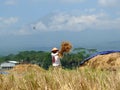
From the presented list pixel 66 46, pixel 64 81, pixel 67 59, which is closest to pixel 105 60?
pixel 66 46

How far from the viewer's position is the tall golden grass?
4.02 metres

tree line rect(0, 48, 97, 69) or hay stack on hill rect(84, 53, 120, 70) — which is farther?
tree line rect(0, 48, 97, 69)

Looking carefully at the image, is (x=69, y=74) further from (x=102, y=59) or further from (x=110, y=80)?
(x=102, y=59)

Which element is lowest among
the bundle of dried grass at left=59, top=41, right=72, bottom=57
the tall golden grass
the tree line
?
the tree line

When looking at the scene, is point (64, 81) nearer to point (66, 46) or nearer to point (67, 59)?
point (66, 46)

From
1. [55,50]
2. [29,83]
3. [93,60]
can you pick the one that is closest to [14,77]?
[29,83]

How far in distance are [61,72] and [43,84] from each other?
59cm

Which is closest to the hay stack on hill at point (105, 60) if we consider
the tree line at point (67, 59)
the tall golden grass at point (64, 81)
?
the tree line at point (67, 59)

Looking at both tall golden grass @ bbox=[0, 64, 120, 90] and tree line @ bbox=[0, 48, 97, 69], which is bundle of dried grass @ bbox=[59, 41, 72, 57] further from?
tall golden grass @ bbox=[0, 64, 120, 90]

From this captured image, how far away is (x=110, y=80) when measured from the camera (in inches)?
162

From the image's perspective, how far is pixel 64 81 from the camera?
14.4 ft

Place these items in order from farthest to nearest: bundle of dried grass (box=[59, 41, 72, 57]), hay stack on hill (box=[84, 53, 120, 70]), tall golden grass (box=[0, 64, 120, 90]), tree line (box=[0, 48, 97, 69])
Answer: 1. tree line (box=[0, 48, 97, 69])
2. bundle of dried grass (box=[59, 41, 72, 57])
3. hay stack on hill (box=[84, 53, 120, 70])
4. tall golden grass (box=[0, 64, 120, 90])

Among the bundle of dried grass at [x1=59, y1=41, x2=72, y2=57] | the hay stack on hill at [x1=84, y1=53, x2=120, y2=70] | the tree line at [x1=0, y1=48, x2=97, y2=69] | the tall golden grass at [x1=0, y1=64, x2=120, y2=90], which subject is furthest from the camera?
the tree line at [x1=0, y1=48, x2=97, y2=69]

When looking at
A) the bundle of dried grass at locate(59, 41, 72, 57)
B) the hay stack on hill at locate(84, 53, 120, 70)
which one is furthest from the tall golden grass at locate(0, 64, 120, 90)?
the bundle of dried grass at locate(59, 41, 72, 57)
